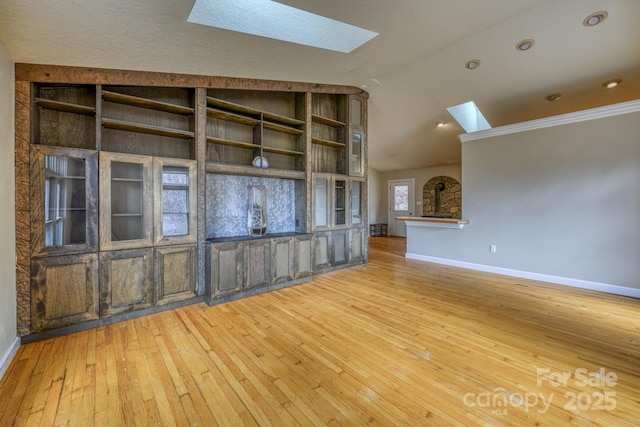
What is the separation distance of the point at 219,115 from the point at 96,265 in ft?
7.74

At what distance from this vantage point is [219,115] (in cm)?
372

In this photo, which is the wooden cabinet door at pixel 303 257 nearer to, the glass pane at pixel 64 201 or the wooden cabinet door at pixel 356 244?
the wooden cabinet door at pixel 356 244

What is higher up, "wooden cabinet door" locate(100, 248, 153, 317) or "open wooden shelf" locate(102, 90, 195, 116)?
"open wooden shelf" locate(102, 90, 195, 116)

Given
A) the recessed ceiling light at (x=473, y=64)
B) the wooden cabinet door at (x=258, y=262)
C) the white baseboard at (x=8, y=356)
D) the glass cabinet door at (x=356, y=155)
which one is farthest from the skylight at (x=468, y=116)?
the white baseboard at (x=8, y=356)

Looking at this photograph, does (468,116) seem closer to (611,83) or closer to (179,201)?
(611,83)

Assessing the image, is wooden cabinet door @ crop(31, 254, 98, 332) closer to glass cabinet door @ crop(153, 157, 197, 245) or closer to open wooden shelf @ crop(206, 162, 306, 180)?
glass cabinet door @ crop(153, 157, 197, 245)

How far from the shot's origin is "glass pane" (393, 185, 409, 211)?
376 inches

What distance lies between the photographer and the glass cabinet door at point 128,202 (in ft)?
9.05

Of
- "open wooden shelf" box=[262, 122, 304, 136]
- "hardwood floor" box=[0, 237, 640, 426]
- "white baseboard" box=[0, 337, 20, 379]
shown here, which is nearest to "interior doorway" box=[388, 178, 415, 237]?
"open wooden shelf" box=[262, 122, 304, 136]

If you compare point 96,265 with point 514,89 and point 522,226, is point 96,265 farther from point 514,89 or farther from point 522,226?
point 514,89

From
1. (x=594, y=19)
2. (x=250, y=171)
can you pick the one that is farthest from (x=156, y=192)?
A: (x=594, y=19)

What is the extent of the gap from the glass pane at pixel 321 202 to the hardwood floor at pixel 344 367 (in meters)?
1.65

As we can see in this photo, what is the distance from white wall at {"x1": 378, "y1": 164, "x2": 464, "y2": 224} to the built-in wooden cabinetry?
511cm

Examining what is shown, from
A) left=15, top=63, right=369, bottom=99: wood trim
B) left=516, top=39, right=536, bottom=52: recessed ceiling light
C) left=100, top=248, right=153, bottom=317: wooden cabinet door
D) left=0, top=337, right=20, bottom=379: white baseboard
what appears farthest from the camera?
left=516, top=39, right=536, bottom=52: recessed ceiling light
